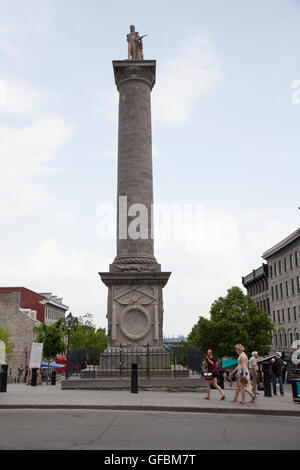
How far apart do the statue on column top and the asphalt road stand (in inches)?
812

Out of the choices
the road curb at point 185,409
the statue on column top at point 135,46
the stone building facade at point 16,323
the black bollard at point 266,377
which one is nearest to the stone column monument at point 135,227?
the statue on column top at point 135,46

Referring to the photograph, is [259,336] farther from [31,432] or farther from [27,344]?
[31,432]

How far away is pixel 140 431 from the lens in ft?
29.1

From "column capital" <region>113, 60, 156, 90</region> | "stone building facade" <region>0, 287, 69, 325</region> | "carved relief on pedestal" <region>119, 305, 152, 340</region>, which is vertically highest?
"column capital" <region>113, 60, 156, 90</region>

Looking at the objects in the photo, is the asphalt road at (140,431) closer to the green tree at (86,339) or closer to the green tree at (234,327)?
the green tree at (234,327)

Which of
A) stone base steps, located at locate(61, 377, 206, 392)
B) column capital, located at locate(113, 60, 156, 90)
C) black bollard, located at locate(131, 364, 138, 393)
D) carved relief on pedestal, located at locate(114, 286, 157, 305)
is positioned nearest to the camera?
black bollard, located at locate(131, 364, 138, 393)

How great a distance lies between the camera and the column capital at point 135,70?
24.4 m

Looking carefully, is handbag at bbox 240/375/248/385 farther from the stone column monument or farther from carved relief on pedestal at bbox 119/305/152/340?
carved relief on pedestal at bbox 119/305/152/340

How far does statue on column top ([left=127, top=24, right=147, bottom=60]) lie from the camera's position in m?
25.7

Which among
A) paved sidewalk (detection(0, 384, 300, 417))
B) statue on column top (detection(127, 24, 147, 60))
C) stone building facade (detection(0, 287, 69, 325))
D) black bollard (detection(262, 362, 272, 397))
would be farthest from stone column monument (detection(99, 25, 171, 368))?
stone building facade (detection(0, 287, 69, 325))

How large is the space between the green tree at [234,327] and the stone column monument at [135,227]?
27.1 metres

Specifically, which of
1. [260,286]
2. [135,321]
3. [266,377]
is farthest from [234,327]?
[266,377]
